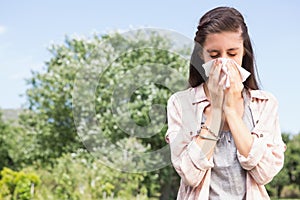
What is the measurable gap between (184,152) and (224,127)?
15cm

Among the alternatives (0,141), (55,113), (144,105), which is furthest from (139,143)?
(0,141)

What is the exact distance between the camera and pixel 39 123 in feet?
32.9

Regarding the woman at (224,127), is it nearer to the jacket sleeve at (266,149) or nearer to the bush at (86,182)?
the jacket sleeve at (266,149)

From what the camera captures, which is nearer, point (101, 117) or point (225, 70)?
point (225, 70)

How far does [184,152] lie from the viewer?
1.47 meters

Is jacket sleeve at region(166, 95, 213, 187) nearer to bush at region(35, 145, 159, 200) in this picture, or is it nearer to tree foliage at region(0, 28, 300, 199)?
tree foliage at region(0, 28, 300, 199)

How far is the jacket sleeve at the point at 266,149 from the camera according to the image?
1444 mm

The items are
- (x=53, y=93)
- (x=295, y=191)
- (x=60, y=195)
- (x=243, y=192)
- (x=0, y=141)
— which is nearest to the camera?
(x=243, y=192)

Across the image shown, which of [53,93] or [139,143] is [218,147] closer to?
[139,143]

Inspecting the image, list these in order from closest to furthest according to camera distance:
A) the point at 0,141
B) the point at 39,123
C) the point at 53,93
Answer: the point at 53,93, the point at 39,123, the point at 0,141

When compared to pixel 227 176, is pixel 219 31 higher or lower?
higher

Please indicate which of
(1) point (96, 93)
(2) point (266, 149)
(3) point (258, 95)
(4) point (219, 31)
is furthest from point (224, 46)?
(1) point (96, 93)

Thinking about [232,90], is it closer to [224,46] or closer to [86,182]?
[224,46]

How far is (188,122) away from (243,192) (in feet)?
0.86
